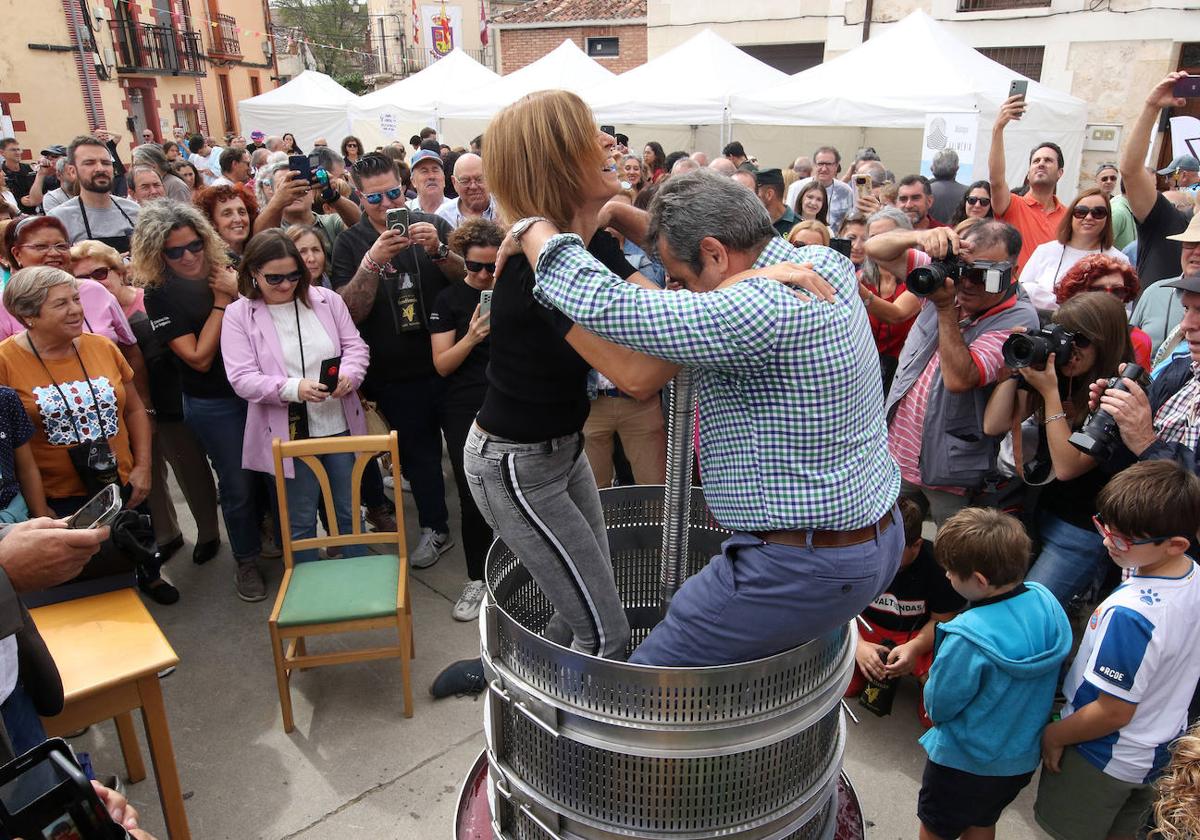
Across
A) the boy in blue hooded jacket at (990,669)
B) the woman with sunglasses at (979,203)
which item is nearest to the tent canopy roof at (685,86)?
the woman with sunglasses at (979,203)

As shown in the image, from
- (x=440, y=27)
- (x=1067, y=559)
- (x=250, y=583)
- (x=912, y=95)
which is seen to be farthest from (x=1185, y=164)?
(x=440, y=27)

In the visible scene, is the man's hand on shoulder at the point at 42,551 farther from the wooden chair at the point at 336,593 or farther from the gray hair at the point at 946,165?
the gray hair at the point at 946,165

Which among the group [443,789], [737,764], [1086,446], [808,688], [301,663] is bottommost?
[443,789]

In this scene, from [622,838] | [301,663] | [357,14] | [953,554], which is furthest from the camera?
[357,14]

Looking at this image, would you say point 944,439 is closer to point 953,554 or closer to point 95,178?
point 953,554

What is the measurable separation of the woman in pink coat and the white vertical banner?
694 centimetres

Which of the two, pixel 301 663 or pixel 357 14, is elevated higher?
pixel 357 14

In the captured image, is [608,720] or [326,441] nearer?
[608,720]

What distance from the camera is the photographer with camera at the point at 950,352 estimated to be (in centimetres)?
285

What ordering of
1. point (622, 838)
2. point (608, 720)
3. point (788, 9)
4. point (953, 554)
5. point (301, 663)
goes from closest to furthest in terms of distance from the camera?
point (608, 720), point (622, 838), point (953, 554), point (301, 663), point (788, 9)

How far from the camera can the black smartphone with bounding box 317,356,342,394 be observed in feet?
12.4

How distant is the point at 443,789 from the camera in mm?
2906

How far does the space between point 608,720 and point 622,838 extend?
33cm

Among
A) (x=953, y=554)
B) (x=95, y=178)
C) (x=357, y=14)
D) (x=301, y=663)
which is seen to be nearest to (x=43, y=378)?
(x=301, y=663)
